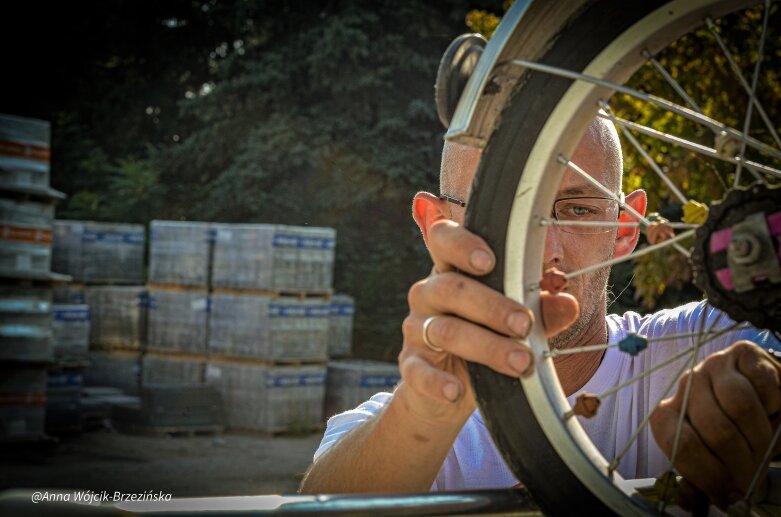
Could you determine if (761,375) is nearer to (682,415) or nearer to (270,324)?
(682,415)

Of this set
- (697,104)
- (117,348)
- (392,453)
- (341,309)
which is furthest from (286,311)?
(392,453)

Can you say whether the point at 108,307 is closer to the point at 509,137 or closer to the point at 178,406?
the point at 178,406

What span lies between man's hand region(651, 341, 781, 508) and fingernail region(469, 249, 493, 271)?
337mm

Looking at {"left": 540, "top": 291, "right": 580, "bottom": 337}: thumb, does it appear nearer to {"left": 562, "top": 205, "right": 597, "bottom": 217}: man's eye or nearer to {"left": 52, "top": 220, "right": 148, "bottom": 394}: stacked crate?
{"left": 562, "top": 205, "right": 597, "bottom": 217}: man's eye

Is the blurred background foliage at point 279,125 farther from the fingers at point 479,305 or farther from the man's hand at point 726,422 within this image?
the fingers at point 479,305

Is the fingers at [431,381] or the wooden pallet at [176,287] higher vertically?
the fingers at [431,381]

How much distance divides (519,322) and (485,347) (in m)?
0.06

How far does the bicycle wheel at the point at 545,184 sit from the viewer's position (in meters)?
1.21

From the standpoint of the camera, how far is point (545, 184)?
1.26m

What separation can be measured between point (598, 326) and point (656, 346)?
0.14 m

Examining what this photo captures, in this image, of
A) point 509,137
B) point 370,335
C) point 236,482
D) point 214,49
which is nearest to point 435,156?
point 370,335

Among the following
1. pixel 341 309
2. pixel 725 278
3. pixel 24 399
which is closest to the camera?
pixel 725 278

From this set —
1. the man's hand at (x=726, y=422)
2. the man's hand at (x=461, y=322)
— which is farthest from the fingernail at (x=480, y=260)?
the man's hand at (x=726, y=422)

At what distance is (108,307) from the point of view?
34.3 feet
